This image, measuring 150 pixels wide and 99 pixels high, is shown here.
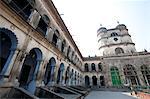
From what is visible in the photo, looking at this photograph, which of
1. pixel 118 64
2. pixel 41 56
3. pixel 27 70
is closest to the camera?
pixel 41 56

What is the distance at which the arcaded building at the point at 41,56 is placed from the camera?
226 inches

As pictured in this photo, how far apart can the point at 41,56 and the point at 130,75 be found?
2183cm

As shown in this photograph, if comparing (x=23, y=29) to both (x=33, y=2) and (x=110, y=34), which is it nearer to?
(x=33, y=2)

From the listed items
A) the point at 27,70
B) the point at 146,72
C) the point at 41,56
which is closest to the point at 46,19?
the point at 41,56

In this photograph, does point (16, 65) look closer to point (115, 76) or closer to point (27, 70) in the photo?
point (27, 70)

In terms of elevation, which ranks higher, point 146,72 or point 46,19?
point 46,19

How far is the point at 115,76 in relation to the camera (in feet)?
76.5

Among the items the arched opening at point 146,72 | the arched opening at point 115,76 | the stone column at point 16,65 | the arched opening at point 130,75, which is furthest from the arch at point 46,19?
the arched opening at point 146,72

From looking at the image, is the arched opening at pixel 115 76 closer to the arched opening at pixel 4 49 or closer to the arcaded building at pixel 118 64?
the arcaded building at pixel 118 64

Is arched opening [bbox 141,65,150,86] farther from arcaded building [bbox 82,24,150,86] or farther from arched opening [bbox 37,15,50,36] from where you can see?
arched opening [bbox 37,15,50,36]

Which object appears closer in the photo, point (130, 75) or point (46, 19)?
point (46, 19)

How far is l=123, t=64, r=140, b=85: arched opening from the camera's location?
22047 mm

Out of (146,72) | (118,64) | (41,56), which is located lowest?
(41,56)

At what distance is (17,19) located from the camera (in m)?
6.03
